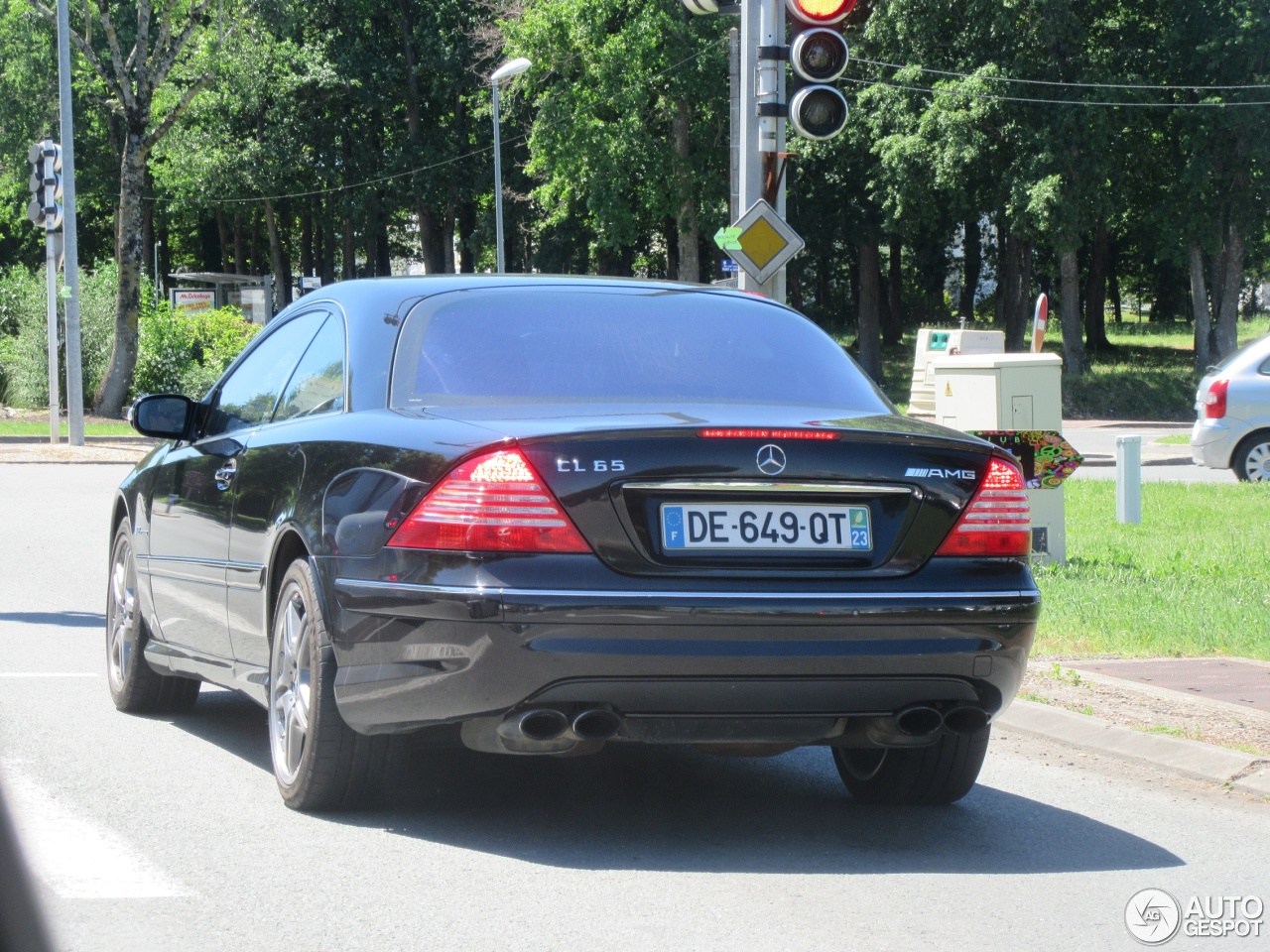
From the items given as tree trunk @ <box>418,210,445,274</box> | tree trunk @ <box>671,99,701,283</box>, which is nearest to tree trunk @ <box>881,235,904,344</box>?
tree trunk @ <box>671,99,701,283</box>

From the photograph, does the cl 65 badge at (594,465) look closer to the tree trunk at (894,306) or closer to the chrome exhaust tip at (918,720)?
the chrome exhaust tip at (918,720)

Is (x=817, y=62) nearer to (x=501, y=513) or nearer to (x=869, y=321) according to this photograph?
(x=501, y=513)

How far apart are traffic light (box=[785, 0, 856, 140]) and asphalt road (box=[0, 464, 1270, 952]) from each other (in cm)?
545

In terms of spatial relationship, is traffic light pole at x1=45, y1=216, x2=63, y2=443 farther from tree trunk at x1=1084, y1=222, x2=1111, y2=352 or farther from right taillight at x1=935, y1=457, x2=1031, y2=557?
tree trunk at x1=1084, y1=222, x2=1111, y2=352

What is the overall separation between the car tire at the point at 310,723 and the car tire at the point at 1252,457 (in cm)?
1616

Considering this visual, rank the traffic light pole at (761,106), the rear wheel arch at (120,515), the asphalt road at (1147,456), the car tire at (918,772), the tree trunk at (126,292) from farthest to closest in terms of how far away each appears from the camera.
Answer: the tree trunk at (126,292) → the asphalt road at (1147,456) → the traffic light pole at (761,106) → the rear wheel arch at (120,515) → the car tire at (918,772)

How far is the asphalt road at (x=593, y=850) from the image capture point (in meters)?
4.08

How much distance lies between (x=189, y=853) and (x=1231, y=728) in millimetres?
3924

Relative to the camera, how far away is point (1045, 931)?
13.6 feet

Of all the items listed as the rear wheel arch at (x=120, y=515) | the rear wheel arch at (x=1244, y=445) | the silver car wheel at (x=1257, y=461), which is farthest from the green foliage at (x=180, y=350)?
the rear wheel arch at (x=120, y=515)

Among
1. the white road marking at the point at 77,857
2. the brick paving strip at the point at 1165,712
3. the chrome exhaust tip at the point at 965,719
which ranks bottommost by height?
the brick paving strip at the point at 1165,712

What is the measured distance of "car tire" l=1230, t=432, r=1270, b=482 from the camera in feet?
63.2

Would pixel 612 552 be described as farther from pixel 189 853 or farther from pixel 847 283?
pixel 847 283

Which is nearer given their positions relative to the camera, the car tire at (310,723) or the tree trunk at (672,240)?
the car tire at (310,723)
